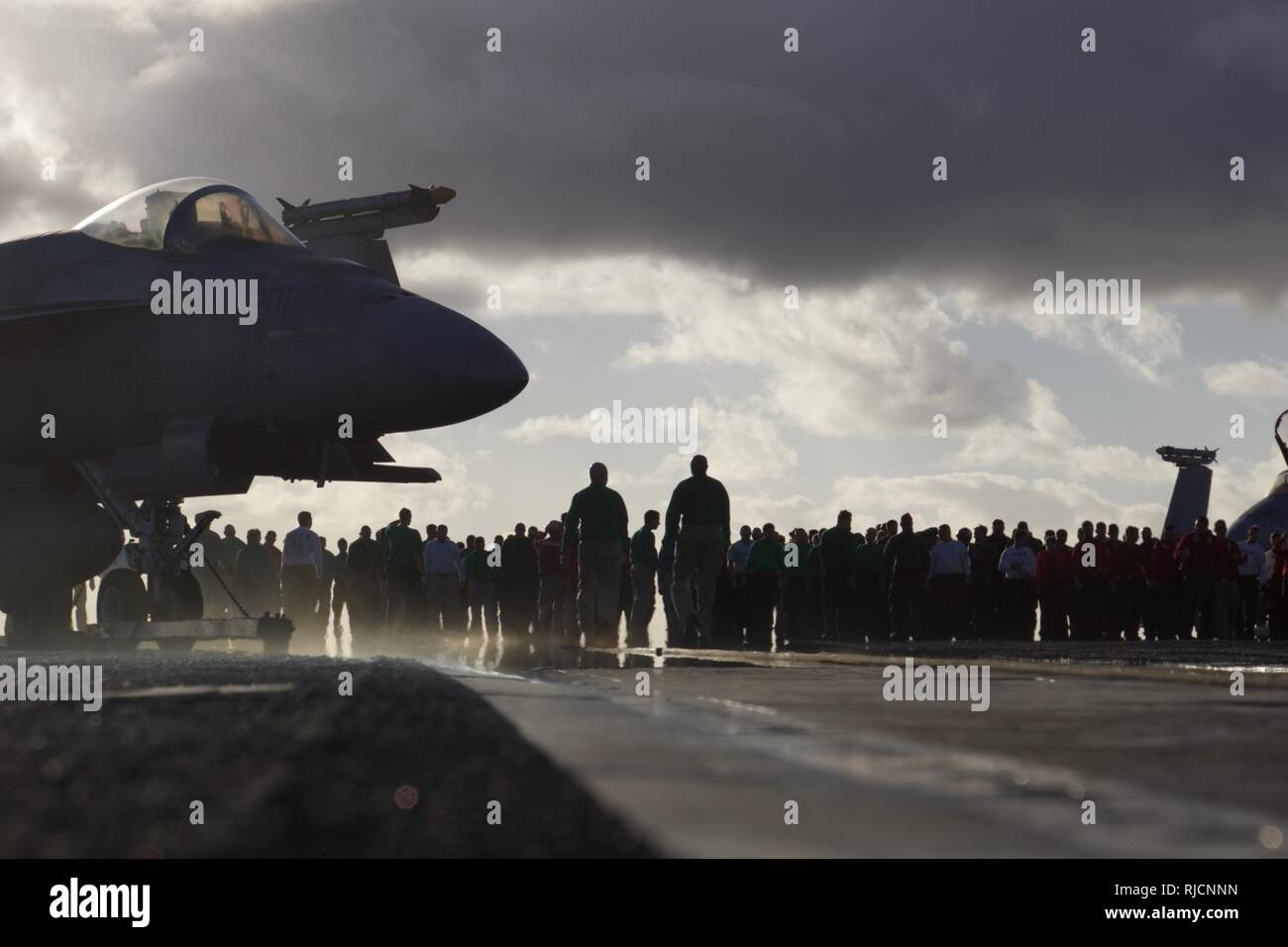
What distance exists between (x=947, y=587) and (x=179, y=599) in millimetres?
11912

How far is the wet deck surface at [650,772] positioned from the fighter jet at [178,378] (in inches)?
224

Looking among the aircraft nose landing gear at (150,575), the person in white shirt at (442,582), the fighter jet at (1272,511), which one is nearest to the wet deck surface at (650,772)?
the aircraft nose landing gear at (150,575)

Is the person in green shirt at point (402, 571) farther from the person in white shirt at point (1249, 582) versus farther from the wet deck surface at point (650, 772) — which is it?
the wet deck surface at point (650, 772)

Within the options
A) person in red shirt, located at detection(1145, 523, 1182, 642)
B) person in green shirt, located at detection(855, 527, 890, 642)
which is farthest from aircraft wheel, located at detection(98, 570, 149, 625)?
person in red shirt, located at detection(1145, 523, 1182, 642)

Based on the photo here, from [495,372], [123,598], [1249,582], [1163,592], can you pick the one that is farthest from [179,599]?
[1249,582]

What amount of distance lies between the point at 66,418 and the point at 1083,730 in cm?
1076

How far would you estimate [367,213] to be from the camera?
2362 centimetres

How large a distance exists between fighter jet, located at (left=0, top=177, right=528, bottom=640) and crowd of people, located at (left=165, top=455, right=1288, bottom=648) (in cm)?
856

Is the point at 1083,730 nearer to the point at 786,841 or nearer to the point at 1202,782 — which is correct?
the point at 1202,782

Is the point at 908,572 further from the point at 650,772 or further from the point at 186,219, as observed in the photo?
the point at 650,772

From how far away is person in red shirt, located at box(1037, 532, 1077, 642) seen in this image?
24.4 meters

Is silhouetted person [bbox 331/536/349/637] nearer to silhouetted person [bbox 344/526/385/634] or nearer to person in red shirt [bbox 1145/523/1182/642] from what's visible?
silhouetted person [bbox 344/526/385/634]

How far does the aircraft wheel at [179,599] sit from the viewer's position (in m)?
13.6
